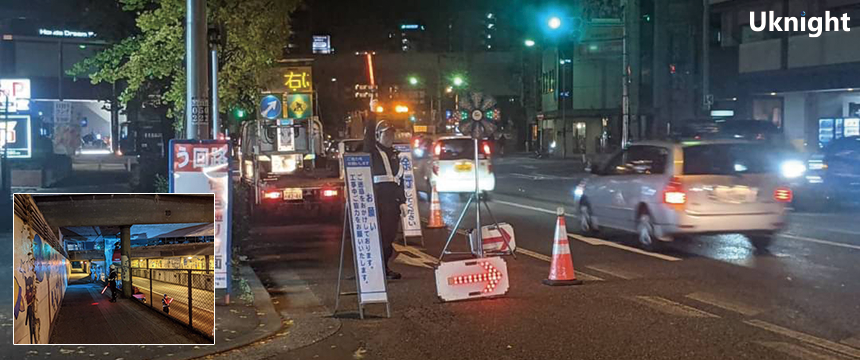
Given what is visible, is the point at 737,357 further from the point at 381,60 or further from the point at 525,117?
the point at 381,60

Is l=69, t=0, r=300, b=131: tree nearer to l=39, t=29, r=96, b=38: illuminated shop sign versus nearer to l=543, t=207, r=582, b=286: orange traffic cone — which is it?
l=543, t=207, r=582, b=286: orange traffic cone

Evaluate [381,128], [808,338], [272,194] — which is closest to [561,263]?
[381,128]

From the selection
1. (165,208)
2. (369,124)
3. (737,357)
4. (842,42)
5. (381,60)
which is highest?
(381,60)

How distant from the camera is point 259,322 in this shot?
886cm

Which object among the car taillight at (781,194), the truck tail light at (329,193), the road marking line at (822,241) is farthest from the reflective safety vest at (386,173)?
the truck tail light at (329,193)

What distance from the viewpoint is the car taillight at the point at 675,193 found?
43.3 ft

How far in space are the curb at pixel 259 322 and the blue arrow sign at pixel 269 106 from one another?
754 cm

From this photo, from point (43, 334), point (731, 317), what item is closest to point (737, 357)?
point (731, 317)

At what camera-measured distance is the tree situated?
14102 millimetres

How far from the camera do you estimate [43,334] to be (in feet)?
18.7

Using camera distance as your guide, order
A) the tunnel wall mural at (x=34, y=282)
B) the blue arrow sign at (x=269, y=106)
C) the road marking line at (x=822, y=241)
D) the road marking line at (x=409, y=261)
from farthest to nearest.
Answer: the blue arrow sign at (x=269, y=106)
the road marking line at (x=822, y=241)
the road marking line at (x=409, y=261)
the tunnel wall mural at (x=34, y=282)

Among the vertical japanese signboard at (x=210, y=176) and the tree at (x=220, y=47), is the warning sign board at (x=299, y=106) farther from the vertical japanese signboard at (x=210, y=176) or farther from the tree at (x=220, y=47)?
the vertical japanese signboard at (x=210, y=176)

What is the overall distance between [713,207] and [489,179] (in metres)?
13.3

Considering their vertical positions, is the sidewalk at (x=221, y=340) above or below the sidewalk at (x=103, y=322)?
below
